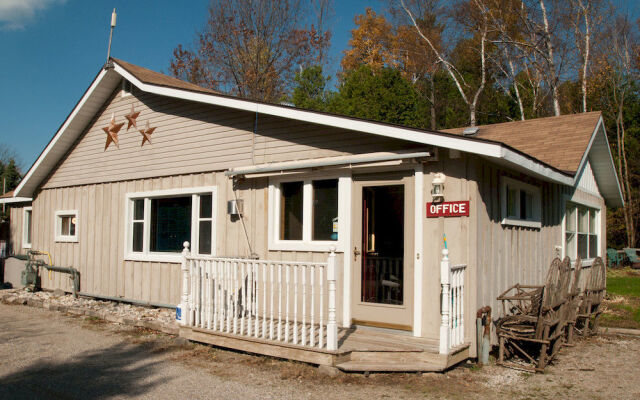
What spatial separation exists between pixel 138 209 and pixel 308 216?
4.42m

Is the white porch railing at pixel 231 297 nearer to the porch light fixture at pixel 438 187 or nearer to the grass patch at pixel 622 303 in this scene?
the porch light fixture at pixel 438 187

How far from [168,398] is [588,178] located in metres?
10.3

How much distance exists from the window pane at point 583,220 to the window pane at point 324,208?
6.64 metres

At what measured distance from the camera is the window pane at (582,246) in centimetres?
1143

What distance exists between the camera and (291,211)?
26.5ft

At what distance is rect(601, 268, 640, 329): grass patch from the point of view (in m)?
9.71

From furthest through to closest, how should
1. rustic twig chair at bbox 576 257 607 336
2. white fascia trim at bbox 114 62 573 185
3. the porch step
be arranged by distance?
rustic twig chair at bbox 576 257 607 336 < white fascia trim at bbox 114 62 573 185 < the porch step

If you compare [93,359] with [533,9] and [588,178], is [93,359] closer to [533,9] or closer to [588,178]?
[588,178]

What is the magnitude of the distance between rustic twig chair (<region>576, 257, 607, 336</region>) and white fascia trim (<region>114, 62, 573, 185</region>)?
188 centimetres

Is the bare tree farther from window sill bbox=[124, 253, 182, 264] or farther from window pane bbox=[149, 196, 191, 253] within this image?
window sill bbox=[124, 253, 182, 264]

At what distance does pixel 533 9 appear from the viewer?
22516mm

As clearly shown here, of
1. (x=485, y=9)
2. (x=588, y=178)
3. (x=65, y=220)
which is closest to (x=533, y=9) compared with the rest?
(x=485, y=9)

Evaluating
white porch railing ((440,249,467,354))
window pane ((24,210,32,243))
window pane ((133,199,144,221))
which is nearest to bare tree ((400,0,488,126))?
window pane ((133,199,144,221))

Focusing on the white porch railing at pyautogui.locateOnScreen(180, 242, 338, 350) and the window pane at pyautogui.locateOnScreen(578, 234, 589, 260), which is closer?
the white porch railing at pyautogui.locateOnScreen(180, 242, 338, 350)
